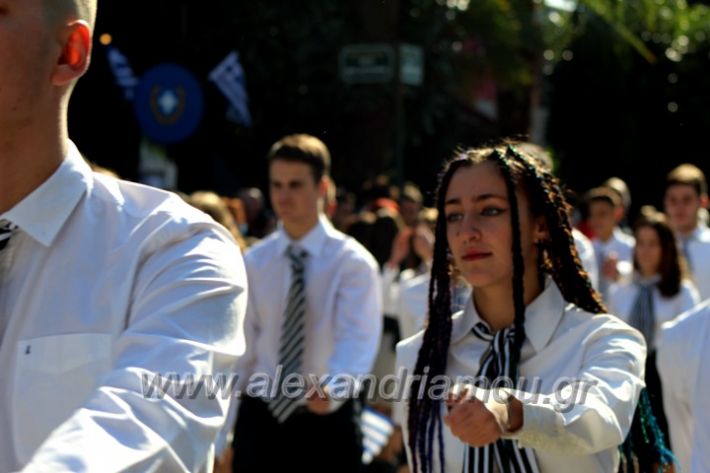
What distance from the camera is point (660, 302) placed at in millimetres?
9055

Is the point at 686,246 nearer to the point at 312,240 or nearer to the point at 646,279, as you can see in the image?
the point at 646,279

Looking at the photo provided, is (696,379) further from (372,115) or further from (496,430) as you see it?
(372,115)

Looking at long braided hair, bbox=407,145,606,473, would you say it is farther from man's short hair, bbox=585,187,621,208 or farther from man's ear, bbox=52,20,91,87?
man's short hair, bbox=585,187,621,208

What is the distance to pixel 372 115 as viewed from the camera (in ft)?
75.4

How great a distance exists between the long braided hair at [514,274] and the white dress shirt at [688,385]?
69 centimetres

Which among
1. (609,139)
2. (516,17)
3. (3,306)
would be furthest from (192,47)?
(3,306)

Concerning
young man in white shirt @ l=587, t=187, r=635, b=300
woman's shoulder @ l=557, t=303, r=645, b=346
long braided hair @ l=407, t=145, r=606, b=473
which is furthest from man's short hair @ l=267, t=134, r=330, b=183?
young man in white shirt @ l=587, t=187, r=635, b=300

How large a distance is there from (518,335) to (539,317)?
0.09 meters

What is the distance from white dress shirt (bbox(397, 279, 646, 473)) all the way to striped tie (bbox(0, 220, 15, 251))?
4.88 ft

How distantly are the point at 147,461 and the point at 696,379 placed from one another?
3143 millimetres

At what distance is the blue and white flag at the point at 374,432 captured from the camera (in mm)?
9312

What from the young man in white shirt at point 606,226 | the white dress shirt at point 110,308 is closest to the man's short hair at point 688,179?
the young man in white shirt at point 606,226

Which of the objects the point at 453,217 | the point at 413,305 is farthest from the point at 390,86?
the point at 453,217

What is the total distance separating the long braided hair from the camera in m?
3.98
